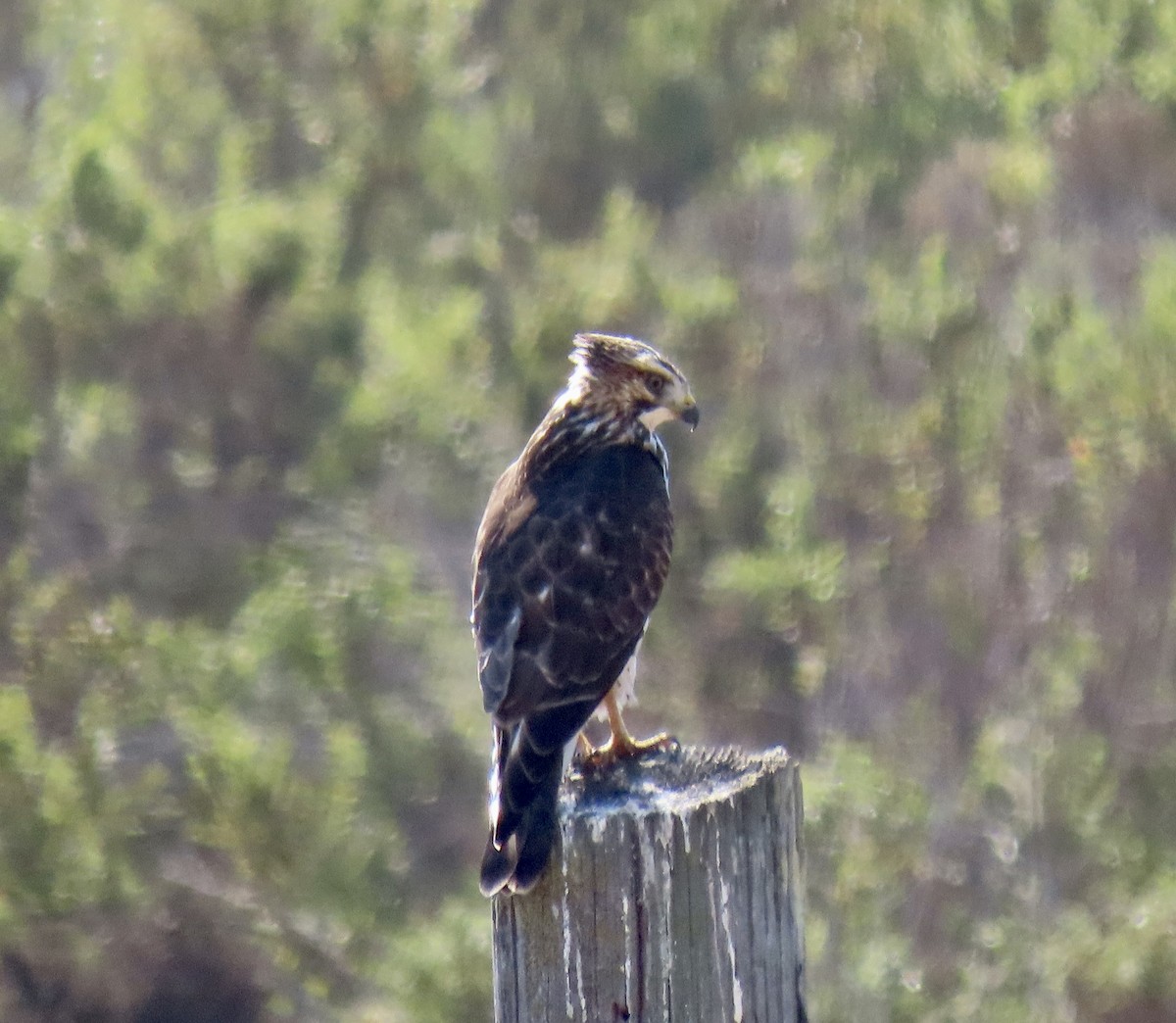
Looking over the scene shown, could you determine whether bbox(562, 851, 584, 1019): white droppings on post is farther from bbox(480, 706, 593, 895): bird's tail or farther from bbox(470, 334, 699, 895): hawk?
bbox(470, 334, 699, 895): hawk

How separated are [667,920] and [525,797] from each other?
58 cm

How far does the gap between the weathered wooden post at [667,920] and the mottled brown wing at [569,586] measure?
36.1 inches

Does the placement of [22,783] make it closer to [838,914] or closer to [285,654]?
[285,654]

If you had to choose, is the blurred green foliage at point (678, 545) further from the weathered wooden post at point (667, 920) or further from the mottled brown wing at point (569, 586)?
the weathered wooden post at point (667, 920)

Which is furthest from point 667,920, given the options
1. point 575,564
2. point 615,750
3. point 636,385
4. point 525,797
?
point 636,385

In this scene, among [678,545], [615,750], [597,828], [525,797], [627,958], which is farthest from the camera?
[678,545]

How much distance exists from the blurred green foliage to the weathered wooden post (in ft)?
14.6

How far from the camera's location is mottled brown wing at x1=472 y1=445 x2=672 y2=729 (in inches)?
139

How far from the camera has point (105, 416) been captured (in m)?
8.29

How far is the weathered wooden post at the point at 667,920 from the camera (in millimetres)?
2316

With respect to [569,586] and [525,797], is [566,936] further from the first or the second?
[569,586]

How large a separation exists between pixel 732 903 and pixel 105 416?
6457mm

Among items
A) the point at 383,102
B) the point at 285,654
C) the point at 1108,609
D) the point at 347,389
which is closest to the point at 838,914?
the point at 1108,609

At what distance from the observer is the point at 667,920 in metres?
2.32
